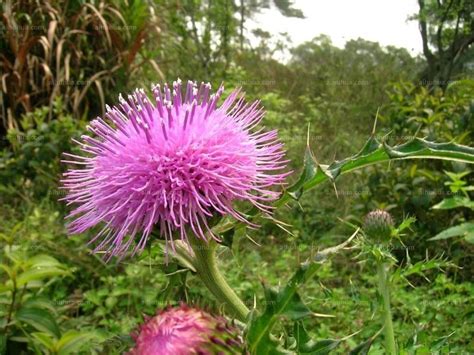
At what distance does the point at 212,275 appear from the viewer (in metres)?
1.62

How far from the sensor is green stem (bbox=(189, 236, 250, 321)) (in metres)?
1.60

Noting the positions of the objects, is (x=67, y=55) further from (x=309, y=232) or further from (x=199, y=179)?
(x=199, y=179)

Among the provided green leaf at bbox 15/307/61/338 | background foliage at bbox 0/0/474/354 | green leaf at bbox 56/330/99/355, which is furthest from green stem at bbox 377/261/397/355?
green leaf at bbox 15/307/61/338

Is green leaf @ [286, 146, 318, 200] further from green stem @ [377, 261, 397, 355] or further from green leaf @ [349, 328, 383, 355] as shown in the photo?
green leaf @ [349, 328, 383, 355]

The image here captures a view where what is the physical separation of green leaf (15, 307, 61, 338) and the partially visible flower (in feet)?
4.24

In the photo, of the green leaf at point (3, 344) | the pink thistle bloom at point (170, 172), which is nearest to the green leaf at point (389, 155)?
the pink thistle bloom at point (170, 172)

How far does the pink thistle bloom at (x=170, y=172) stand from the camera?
5.13 feet

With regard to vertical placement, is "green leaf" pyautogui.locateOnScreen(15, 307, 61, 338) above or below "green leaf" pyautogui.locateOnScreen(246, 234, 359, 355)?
below

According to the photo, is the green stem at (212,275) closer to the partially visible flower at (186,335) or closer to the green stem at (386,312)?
the partially visible flower at (186,335)

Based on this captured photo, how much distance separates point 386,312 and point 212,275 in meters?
0.57

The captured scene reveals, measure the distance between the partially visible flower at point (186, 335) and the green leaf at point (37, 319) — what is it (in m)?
1.29

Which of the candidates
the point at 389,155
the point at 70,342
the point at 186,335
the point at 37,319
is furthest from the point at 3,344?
the point at 389,155

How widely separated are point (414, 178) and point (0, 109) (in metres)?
5.32

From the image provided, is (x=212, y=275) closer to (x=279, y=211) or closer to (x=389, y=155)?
(x=389, y=155)
